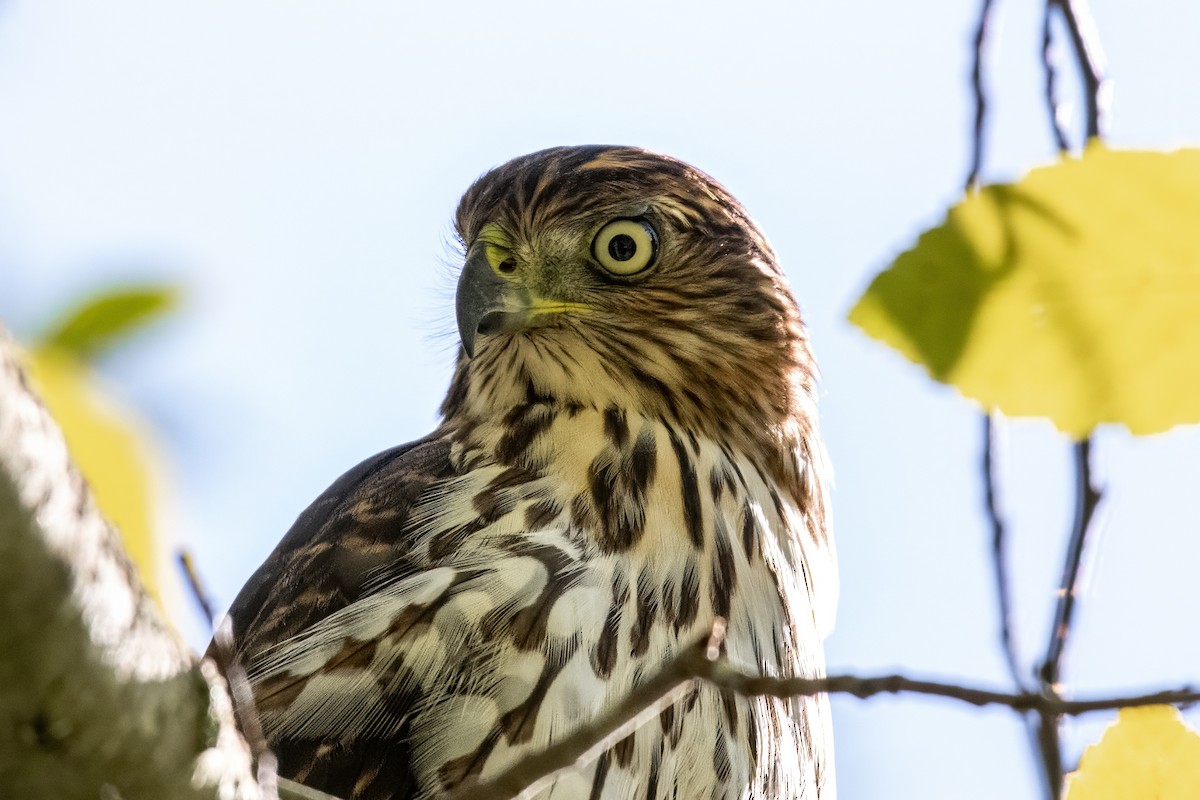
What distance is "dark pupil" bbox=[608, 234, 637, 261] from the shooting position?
443cm

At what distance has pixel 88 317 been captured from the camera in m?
2.59

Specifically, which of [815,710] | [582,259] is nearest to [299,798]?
[815,710]

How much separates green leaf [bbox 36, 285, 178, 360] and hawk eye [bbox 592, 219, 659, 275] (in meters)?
1.99

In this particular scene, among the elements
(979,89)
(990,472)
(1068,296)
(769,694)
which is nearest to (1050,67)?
(979,89)

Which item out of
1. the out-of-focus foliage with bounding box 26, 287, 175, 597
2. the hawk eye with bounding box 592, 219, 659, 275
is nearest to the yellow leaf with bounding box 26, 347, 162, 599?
the out-of-focus foliage with bounding box 26, 287, 175, 597

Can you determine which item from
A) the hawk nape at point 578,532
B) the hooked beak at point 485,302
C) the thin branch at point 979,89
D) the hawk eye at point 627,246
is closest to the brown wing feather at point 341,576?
the hawk nape at point 578,532

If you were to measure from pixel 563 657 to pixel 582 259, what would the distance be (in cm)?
152

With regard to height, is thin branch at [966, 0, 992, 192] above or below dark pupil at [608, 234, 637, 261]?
above

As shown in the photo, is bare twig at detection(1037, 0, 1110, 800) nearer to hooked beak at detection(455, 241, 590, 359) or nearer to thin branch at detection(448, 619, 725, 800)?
thin branch at detection(448, 619, 725, 800)

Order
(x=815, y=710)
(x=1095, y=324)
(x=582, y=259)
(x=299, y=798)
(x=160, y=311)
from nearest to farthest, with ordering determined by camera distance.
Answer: (x=1095, y=324) < (x=299, y=798) < (x=160, y=311) < (x=815, y=710) < (x=582, y=259)

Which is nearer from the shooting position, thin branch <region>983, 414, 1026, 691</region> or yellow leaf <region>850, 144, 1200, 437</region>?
yellow leaf <region>850, 144, 1200, 437</region>

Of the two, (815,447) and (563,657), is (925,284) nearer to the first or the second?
(563,657)

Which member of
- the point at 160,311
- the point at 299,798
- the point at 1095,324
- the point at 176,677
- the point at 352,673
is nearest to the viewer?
the point at 176,677

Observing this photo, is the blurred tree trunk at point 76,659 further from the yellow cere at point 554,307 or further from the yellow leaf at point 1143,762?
the yellow cere at point 554,307
